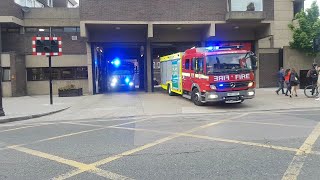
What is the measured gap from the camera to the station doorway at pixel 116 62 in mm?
27328

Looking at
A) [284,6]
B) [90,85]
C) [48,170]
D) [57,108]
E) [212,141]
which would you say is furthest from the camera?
[284,6]

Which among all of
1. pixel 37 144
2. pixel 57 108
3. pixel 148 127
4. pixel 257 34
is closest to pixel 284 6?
pixel 257 34

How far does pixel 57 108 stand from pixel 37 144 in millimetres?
8313

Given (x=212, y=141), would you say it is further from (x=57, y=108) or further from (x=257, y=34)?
(x=257, y=34)

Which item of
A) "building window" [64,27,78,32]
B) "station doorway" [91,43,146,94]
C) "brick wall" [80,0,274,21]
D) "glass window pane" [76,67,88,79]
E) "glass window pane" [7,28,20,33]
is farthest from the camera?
"station doorway" [91,43,146,94]

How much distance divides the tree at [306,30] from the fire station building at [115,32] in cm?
174

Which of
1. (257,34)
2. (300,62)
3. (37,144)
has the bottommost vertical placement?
(37,144)

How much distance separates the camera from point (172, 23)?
2366 cm

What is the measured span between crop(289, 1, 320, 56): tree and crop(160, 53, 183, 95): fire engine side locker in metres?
10.3

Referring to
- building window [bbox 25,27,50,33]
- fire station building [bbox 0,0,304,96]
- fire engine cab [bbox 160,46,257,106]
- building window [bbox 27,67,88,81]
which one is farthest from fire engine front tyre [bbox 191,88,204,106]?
building window [bbox 25,27,50,33]

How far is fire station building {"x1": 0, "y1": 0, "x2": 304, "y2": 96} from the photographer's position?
23.6 metres

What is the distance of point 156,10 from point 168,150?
18.1 metres

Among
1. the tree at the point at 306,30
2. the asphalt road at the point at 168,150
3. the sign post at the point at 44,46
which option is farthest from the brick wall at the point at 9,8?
the tree at the point at 306,30

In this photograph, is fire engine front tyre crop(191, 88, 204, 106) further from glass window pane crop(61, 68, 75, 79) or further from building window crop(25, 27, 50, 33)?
building window crop(25, 27, 50, 33)
